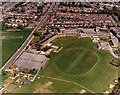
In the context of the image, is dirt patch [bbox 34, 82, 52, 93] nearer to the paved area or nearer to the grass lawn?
the grass lawn

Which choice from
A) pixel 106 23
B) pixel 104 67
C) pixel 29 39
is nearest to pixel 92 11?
pixel 106 23

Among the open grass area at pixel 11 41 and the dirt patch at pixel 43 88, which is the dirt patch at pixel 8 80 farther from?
the dirt patch at pixel 43 88

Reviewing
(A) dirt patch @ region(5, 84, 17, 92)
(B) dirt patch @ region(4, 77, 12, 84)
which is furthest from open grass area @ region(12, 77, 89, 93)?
(B) dirt patch @ region(4, 77, 12, 84)

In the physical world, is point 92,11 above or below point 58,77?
above

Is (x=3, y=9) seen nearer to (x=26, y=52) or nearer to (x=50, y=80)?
(x=26, y=52)

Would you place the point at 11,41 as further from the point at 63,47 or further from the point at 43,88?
the point at 43,88

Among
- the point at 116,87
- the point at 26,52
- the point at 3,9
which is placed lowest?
the point at 116,87
